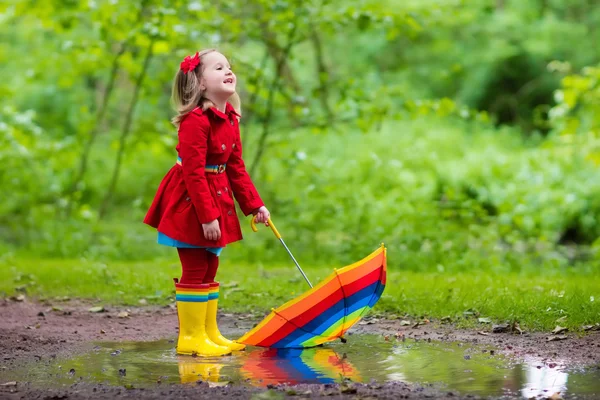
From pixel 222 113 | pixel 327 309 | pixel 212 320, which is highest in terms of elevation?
pixel 222 113

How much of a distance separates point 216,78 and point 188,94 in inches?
7.8

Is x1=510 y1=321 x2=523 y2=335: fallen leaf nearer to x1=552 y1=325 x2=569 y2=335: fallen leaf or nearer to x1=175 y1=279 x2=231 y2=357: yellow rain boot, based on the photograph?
x1=552 y1=325 x2=569 y2=335: fallen leaf

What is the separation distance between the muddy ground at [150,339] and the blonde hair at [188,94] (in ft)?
Result: 4.98

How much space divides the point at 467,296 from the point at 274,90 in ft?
14.4

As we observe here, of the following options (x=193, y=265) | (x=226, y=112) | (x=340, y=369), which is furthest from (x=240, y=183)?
(x=340, y=369)

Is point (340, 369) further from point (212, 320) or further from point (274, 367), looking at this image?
point (212, 320)

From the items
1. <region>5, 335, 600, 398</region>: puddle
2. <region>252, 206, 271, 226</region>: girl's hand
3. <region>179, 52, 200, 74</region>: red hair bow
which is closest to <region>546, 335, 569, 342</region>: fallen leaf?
<region>5, 335, 600, 398</region>: puddle

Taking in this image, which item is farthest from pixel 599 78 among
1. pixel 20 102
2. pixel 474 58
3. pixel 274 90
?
pixel 20 102

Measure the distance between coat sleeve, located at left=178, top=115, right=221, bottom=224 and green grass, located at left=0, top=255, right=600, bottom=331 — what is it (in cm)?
190

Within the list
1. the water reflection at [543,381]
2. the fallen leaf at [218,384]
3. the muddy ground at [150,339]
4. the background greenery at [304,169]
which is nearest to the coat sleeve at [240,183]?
the muddy ground at [150,339]

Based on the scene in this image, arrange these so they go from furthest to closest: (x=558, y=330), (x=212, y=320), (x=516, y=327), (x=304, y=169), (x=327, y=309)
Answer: (x=304, y=169) → (x=516, y=327) → (x=558, y=330) → (x=212, y=320) → (x=327, y=309)

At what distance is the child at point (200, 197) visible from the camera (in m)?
4.64

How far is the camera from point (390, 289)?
269 inches

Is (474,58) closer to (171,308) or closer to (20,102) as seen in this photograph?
(20,102)
